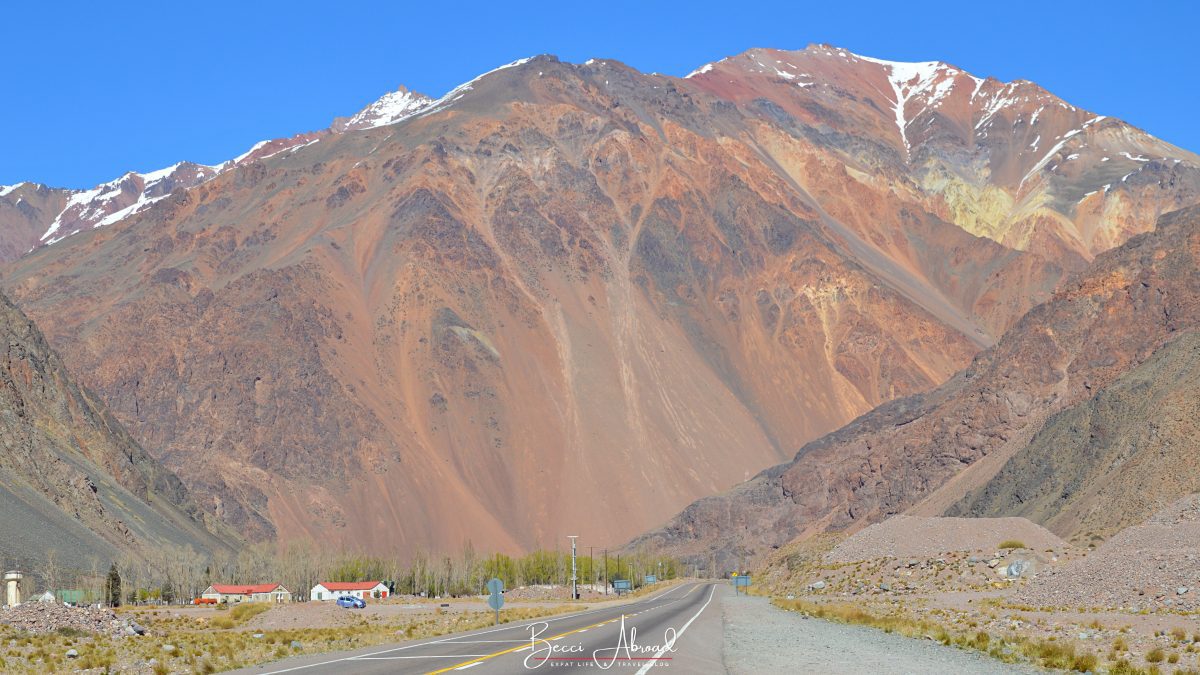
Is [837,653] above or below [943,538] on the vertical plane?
below

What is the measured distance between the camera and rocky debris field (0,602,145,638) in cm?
4550

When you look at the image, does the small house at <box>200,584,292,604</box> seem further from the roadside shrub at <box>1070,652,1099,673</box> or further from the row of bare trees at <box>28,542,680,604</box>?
the roadside shrub at <box>1070,652,1099,673</box>

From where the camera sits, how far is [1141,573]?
169 ft

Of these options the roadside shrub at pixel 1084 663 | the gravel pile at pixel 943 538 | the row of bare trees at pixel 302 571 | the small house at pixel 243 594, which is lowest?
the roadside shrub at pixel 1084 663

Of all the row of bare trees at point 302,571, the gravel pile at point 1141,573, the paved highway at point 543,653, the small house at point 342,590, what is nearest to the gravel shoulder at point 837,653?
the paved highway at point 543,653

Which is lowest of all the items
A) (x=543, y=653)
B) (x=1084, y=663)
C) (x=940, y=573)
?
(x=1084, y=663)

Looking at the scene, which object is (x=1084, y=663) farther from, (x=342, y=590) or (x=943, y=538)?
(x=342, y=590)

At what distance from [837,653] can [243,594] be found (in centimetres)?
9020

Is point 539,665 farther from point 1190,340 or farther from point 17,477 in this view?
point 17,477

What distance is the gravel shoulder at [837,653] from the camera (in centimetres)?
3086

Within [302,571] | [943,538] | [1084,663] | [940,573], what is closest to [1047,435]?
[943,538]

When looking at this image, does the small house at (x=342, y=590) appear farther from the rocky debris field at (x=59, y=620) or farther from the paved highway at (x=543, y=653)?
the paved highway at (x=543, y=653)

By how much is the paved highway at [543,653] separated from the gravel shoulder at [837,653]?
849 mm

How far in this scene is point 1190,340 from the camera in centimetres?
10475
